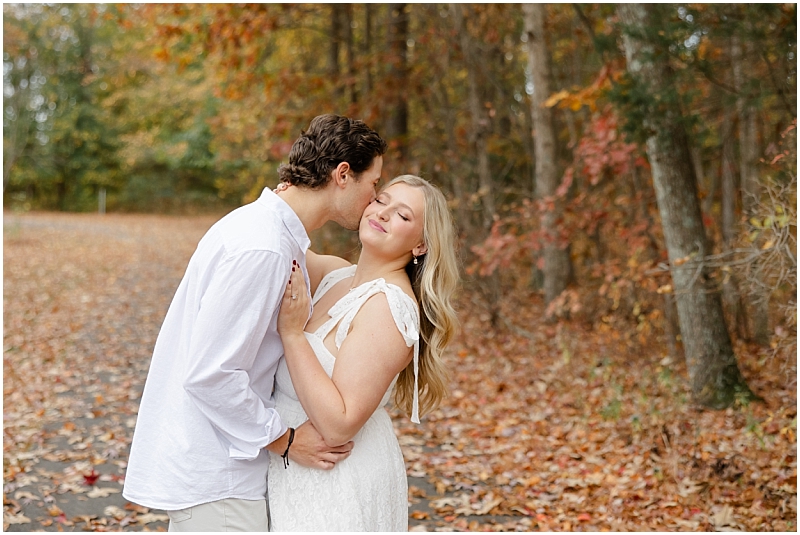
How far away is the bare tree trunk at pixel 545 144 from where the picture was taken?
9625 millimetres

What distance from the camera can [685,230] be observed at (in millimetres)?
6746

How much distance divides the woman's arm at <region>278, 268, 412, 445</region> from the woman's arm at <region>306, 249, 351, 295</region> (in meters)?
0.57

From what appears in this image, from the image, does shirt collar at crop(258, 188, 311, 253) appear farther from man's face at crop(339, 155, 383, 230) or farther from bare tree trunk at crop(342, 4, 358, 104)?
bare tree trunk at crop(342, 4, 358, 104)

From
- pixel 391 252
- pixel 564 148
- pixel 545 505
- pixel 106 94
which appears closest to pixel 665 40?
pixel 545 505

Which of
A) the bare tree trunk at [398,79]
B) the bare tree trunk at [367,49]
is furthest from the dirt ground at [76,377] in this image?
the bare tree trunk at [367,49]

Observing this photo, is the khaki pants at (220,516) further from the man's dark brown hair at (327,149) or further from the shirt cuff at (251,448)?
the man's dark brown hair at (327,149)

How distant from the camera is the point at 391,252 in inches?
113

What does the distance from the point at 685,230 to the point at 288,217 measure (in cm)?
500

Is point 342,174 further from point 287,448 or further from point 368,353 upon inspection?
point 287,448

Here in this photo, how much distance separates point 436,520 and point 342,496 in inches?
103

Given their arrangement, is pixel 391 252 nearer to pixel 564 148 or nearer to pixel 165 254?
pixel 564 148

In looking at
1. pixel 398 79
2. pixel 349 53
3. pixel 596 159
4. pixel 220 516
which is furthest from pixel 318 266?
pixel 349 53

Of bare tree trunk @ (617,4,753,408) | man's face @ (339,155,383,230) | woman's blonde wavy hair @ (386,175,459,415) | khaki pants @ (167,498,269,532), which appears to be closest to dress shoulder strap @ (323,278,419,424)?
woman's blonde wavy hair @ (386,175,459,415)

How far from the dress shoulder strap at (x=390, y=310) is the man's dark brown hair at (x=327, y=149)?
413mm
